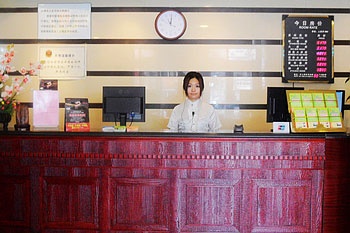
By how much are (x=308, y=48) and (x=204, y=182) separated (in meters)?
2.57

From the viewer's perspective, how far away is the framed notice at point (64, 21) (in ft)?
15.3

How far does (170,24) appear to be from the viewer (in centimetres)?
460

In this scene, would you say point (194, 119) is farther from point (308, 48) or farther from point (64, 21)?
point (64, 21)

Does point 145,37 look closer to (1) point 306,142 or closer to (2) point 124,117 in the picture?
(2) point 124,117

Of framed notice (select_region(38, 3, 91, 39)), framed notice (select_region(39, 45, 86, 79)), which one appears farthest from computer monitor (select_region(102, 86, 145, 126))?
framed notice (select_region(38, 3, 91, 39))

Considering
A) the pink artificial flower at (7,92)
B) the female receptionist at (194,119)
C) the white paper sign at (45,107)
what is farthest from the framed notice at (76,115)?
the female receptionist at (194,119)

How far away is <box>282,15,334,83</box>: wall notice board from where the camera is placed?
15.1 ft

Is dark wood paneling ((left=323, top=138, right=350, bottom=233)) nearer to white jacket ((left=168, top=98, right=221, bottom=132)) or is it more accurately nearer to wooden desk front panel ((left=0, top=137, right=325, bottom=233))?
wooden desk front panel ((left=0, top=137, right=325, bottom=233))

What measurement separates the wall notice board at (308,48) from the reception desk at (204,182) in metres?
1.87

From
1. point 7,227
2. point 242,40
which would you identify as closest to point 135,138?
point 7,227

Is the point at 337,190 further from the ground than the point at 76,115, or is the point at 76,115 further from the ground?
the point at 76,115

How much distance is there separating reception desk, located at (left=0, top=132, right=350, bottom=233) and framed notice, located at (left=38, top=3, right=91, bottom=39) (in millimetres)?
2147

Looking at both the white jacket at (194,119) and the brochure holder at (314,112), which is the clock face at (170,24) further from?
the brochure holder at (314,112)

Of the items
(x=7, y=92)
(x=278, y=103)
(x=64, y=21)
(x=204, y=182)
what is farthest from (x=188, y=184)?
(x=64, y=21)
